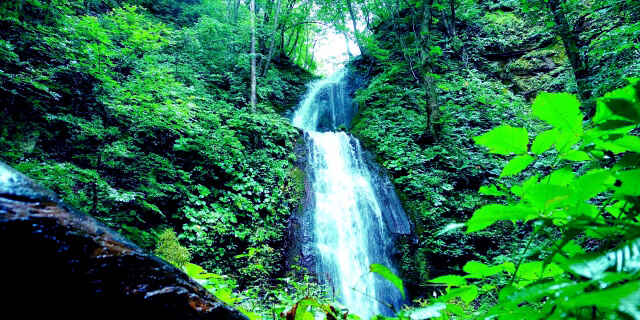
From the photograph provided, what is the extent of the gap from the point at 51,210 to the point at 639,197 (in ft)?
3.63

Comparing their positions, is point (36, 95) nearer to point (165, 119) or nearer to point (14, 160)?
point (14, 160)

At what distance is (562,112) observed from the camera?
2.00 feet

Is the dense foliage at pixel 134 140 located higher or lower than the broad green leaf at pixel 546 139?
lower

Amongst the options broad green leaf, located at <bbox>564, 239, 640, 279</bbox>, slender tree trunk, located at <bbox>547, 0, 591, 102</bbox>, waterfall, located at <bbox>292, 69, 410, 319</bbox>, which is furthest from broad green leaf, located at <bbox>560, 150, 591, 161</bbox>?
slender tree trunk, located at <bbox>547, 0, 591, 102</bbox>

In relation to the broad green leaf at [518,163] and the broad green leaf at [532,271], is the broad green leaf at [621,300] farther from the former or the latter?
the broad green leaf at [532,271]

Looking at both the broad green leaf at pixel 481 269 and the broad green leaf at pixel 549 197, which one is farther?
the broad green leaf at pixel 481 269

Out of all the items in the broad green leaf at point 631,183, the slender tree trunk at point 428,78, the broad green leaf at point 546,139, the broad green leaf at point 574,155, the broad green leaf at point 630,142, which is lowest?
the broad green leaf at point 631,183

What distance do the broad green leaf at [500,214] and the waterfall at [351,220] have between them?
491 centimetres

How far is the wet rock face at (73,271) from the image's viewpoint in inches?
16.3

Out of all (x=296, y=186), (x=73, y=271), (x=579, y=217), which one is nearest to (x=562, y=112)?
(x=579, y=217)

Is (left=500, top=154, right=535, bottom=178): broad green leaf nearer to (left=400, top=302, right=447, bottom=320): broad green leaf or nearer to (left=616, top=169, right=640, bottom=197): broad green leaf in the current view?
(left=616, top=169, right=640, bottom=197): broad green leaf

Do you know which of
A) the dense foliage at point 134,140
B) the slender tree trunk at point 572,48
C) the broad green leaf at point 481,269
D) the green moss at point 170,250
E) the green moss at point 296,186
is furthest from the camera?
the green moss at point 296,186

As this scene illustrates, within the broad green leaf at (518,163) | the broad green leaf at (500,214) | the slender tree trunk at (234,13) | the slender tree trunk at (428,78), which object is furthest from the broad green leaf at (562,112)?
the slender tree trunk at (234,13)

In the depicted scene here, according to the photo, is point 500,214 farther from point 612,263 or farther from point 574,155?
point 574,155
